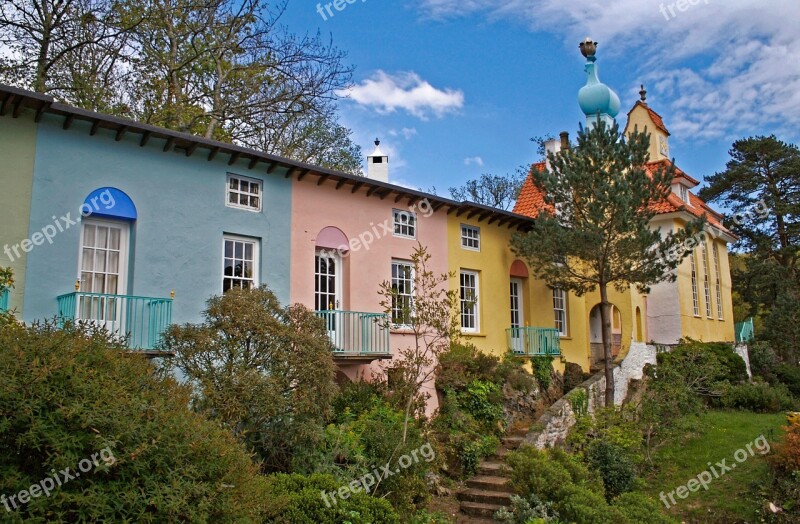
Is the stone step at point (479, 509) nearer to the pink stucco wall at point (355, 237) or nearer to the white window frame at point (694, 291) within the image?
the pink stucco wall at point (355, 237)

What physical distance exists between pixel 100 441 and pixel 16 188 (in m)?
6.99

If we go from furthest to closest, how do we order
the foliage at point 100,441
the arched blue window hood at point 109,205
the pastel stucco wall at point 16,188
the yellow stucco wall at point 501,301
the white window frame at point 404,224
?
the yellow stucco wall at point 501,301
the white window frame at point 404,224
the arched blue window hood at point 109,205
the pastel stucco wall at point 16,188
the foliage at point 100,441

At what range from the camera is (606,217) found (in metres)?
17.0

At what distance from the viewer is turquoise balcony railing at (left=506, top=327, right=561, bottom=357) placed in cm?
1905

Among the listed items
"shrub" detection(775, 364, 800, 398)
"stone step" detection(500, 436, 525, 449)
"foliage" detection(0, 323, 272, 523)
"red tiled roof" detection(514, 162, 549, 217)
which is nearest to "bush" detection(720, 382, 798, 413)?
"shrub" detection(775, 364, 800, 398)

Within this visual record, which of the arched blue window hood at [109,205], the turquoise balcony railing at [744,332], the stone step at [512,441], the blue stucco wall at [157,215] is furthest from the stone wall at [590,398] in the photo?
the arched blue window hood at [109,205]

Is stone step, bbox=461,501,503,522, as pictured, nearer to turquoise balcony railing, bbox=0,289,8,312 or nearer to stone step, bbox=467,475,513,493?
stone step, bbox=467,475,513,493

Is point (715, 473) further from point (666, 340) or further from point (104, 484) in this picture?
point (104, 484)

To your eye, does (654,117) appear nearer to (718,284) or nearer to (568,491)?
(718,284)

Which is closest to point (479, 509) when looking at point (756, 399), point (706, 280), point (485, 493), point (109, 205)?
point (485, 493)

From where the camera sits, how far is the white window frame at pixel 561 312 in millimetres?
21453

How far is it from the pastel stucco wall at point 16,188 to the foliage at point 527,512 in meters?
8.75

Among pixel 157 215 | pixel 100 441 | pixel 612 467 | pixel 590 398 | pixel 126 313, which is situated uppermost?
pixel 157 215

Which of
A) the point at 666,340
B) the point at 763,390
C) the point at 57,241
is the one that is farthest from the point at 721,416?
the point at 57,241
